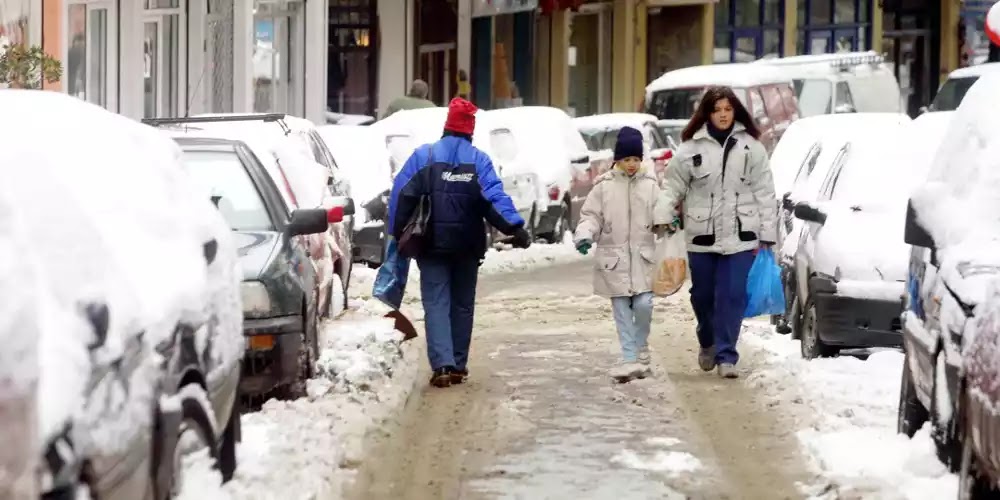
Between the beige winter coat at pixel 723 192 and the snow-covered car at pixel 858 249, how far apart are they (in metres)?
0.33

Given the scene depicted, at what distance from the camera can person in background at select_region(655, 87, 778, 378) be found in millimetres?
12227

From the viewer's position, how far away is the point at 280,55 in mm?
31422

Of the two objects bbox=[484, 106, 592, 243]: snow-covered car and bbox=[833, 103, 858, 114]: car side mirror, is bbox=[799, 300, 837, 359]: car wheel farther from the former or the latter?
bbox=[833, 103, 858, 114]: car side mirror

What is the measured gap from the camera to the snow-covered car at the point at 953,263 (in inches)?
295

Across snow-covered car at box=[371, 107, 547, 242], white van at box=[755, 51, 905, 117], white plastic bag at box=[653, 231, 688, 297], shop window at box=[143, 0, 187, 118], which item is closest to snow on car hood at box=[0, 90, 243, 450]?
white plastic bag at box=[653, 231, 688, 297]

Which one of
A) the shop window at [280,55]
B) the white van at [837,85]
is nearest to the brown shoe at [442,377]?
the shop window at [280,55]

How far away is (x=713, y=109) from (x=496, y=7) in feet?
82.9

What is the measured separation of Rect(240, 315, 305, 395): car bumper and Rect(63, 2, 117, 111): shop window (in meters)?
11.5

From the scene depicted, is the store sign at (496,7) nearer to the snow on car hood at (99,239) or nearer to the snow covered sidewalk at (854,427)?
the snow covered sidewalk at (854,427)

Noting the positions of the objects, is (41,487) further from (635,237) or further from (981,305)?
(635,237)

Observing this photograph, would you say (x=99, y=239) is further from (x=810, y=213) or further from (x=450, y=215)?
(x=810, y=213)

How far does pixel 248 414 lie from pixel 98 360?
4.54 meters

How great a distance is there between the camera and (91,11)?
75.9 feet

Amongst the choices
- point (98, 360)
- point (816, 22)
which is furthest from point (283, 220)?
point (816, 22)
